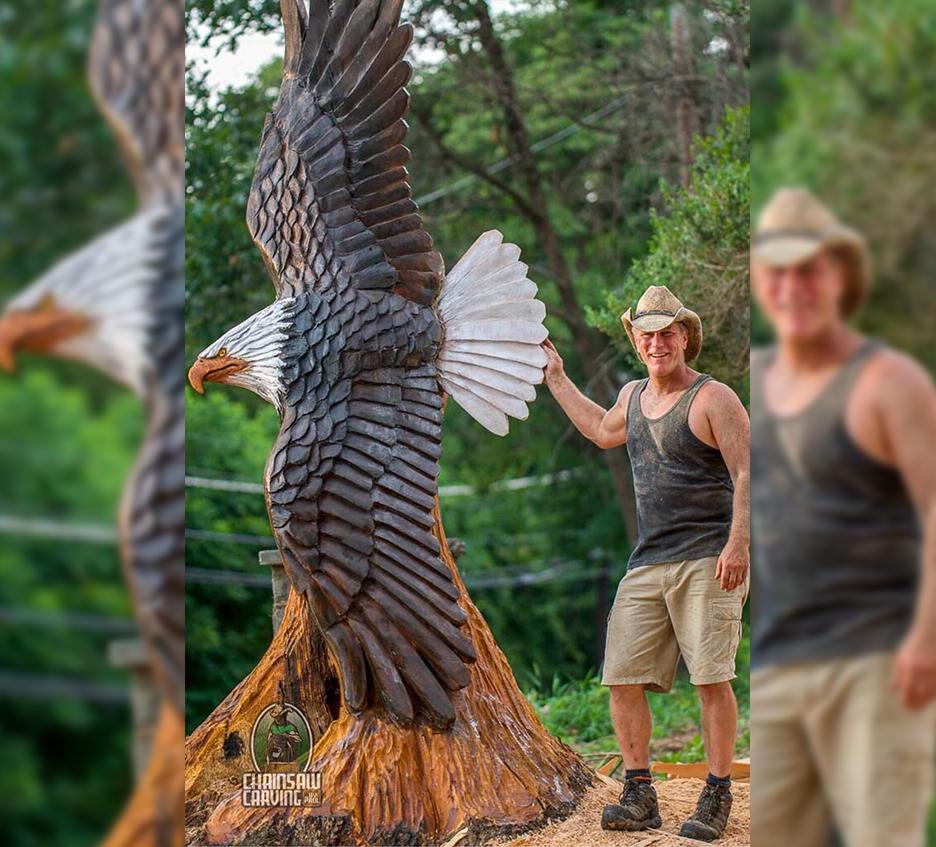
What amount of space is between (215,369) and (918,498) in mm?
2675

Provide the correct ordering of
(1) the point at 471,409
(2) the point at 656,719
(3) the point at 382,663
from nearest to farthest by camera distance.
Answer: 1. (3) the point at 382,663
2. (1) the point at 471,409
3. (2) the point at 656,719

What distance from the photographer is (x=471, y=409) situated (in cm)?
420

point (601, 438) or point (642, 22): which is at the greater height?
point (642, 22)

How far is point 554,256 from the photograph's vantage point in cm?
807

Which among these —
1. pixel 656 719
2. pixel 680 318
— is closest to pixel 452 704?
pixel 680 318

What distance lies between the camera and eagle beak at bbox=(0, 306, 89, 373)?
2092mm

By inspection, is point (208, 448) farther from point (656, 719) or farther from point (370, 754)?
point (370, 754)

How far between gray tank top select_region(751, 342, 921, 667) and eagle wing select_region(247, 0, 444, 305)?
2.18 meters

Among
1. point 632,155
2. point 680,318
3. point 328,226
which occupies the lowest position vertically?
point 680,318

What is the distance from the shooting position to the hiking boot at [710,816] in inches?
150

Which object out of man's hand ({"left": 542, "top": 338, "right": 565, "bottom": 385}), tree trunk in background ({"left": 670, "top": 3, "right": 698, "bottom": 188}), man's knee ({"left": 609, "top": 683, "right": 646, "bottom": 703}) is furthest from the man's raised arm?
tree trunk in background ({"left": 670, "top": 3, "right": 698, "bottom": 188})

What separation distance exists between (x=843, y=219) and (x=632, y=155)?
5.86 meters

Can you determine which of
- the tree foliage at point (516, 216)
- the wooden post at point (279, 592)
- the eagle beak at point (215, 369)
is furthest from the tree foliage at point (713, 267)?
the eagle beak at point (215, 369)

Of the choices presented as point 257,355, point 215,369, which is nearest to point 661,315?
point 257,355
